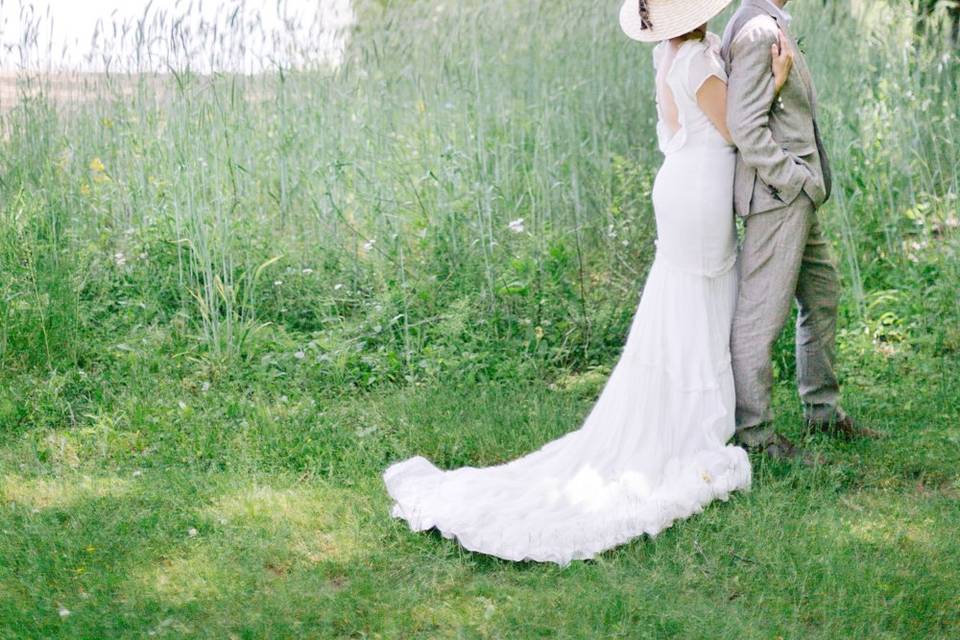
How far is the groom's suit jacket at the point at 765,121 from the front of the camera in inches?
143

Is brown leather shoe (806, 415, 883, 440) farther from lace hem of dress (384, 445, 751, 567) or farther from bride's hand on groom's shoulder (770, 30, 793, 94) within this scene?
bride's hand on groom's shoulder (770, 30, 793, 94)

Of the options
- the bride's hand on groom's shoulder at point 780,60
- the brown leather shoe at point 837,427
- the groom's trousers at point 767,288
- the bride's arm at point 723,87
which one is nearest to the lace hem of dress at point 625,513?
the groom's trousers at point 767,288

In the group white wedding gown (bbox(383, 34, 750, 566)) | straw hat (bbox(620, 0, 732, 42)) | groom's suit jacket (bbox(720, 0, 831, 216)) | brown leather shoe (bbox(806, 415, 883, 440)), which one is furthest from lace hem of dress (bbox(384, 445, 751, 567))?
straw hat (bbox(620, 0, 732, 42))

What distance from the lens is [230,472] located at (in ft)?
13.6

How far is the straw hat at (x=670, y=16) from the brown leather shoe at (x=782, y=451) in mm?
1520

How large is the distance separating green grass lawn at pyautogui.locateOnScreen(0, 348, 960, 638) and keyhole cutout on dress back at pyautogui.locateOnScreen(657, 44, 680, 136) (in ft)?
4.19

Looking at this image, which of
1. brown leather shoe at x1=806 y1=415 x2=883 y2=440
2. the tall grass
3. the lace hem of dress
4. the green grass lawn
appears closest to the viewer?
the green grass lawn

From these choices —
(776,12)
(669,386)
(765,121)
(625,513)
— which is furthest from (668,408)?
(776,12)

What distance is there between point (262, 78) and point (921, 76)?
3772mm

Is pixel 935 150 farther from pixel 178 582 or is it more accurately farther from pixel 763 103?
pixel 178 582

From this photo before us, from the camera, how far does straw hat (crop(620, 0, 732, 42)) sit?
3.56m

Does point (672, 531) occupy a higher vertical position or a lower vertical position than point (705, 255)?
lower

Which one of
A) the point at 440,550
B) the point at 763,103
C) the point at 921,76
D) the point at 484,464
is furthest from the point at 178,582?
the point at 921,76

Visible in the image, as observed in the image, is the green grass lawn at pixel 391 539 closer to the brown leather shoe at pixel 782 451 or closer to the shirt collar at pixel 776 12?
the brown leather shoe at pixel 782 451
